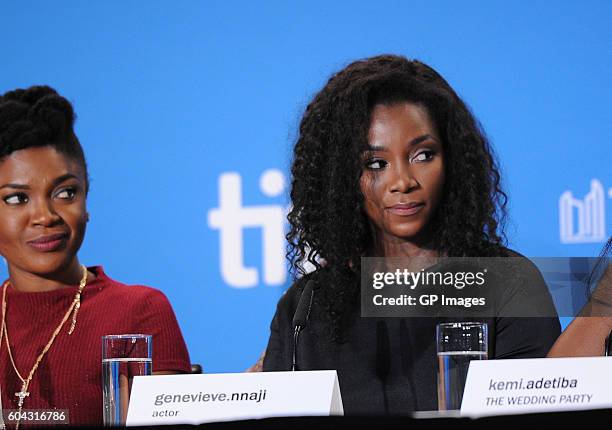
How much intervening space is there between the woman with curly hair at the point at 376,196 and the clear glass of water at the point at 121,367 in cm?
51

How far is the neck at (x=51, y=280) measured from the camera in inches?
77.2

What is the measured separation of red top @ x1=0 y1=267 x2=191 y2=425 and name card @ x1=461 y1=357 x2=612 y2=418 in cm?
77

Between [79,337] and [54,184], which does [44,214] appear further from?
[79,337]

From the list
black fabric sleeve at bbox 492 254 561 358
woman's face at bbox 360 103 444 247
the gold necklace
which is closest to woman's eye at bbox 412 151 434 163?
woman's face at bbox 360 103 444 247

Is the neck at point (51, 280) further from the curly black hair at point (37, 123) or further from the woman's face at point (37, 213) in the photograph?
the curly black hair at point (37, 123)

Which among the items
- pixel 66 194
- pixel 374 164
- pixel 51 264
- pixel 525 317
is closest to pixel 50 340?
pixel 51 264

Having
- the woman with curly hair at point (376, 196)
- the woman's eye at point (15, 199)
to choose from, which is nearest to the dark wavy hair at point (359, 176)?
the woman with curly hair at point (376, 196)

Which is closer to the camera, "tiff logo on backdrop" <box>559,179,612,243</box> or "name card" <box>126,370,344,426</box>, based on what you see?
"name card" <box>126,370,344,426</box>

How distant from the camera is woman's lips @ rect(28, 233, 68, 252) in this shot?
6.54 feet

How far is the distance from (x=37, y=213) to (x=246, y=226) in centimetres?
44

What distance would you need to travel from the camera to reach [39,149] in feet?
6.57

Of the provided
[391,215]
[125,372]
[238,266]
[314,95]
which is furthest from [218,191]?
[125,372]

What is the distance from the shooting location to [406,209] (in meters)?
1.89

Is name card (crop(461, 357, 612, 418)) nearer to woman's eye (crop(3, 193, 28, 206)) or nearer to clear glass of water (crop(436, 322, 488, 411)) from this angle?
clear glass of water (crop(436, 322, 488, 411))
